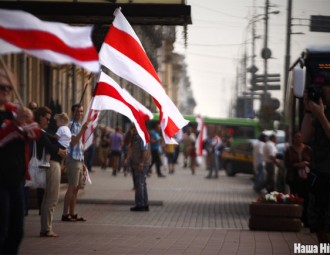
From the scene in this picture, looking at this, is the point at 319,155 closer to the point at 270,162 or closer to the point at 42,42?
the point at 42,42

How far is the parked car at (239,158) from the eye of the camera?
41031 mm

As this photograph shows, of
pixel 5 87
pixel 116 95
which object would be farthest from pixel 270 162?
pixel 5 87

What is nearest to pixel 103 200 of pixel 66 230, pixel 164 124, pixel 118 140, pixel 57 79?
pixel 66 230

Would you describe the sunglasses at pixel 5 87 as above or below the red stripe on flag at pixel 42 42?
below

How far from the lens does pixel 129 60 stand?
42.7ft

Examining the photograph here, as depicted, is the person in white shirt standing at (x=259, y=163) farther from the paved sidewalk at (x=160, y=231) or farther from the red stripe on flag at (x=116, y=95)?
the red stripe on flag at (x=116, y=95)

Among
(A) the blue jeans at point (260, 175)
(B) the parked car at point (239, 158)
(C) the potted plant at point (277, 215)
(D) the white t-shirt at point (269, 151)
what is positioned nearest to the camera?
(C) the potted plant at point (277, 215)

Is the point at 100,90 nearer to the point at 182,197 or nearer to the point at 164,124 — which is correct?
the point at 164,124

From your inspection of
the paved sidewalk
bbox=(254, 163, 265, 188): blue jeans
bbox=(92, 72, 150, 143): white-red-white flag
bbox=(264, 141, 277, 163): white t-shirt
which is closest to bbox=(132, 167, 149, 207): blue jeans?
the paved sidewalk

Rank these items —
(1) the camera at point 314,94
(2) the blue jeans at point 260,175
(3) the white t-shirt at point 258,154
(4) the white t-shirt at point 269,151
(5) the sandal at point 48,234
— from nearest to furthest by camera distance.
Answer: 1. (1) the camera at point 314,94
2. (5) the sandal at point 48,234
3. (4) the white t-shirt at point 269,151
4. (2) the blue jeans at point 260,175
5. (3) the white t-shirt at point 258,154

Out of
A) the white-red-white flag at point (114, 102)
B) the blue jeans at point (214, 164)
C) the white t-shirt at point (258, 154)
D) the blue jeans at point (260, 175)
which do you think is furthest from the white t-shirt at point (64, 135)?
the blue jeans at point (214, 164)

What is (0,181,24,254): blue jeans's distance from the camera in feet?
28.3

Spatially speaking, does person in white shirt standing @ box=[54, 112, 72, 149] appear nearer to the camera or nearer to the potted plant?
the potted plant

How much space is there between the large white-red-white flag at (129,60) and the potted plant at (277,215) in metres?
3.09
